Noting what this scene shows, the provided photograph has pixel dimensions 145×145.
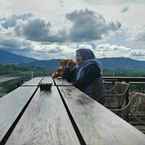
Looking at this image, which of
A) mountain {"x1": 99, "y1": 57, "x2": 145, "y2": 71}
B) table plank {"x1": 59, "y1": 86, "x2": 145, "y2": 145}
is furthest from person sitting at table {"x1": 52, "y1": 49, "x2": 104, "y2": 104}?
table plank {"x1": 59, "y1": 86, "x2": 145, "y2": 145}

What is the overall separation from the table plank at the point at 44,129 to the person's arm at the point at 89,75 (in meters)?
2.29

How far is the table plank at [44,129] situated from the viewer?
1.52 metres

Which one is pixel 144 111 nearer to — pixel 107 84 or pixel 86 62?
pixel 86 62

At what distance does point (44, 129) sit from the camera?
69.4 inches

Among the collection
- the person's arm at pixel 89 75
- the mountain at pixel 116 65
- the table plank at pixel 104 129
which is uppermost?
the person's arm at pixel 89 75

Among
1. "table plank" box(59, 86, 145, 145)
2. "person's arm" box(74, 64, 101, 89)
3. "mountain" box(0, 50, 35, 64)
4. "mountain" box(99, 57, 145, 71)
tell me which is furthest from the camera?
"mountain" box(0, 50, 35, 64)

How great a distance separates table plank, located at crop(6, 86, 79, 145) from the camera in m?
1.52

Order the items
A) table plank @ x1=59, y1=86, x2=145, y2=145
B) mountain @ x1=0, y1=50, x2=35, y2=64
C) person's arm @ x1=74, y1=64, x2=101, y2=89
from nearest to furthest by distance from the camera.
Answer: table plank @ x1=59, y1=86, x2=145, y2=145, person's arm @ x1=74, y1=64, x2=101, y2=89, mountain @ x1=0, y1=50, x2=35, y2=64

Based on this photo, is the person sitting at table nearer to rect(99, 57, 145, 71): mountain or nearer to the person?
the person

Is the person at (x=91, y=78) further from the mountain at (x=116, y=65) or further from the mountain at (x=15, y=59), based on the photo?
the mountain at (x=15, y=59)

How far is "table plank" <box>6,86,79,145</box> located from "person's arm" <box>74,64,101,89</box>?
2286 millimetres

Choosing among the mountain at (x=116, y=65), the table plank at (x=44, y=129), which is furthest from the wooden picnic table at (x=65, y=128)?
the mountain at (x=116, y=65)

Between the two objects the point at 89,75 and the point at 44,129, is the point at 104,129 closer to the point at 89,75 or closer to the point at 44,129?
the point at 44,129

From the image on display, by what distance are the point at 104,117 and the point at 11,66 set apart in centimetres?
1109
